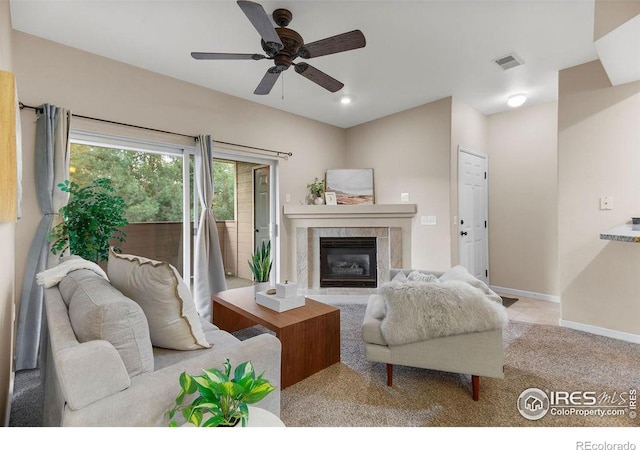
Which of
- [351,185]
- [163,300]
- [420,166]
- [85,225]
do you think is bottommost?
[163,300]

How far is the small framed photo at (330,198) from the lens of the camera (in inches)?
178

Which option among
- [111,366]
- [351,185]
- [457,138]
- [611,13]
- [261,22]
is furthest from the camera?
[351,185]

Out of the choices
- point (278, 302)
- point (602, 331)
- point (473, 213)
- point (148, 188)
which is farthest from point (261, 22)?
point (602, 331)

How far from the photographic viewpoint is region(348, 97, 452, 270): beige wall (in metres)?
3.82

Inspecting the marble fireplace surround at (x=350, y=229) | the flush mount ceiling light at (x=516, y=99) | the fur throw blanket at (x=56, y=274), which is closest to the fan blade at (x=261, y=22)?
the fur throw blanket at (x=56, y=274)

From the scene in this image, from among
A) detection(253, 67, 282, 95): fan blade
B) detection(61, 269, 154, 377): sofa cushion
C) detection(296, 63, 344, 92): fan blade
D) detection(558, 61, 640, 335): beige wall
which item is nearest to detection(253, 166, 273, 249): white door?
detection(253, 67, 282, 95): fan blade

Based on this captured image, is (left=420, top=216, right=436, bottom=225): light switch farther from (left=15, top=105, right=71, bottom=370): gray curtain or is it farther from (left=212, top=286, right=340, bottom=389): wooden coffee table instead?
(left=15, top=105, right=71, bottom=370): gray curtain

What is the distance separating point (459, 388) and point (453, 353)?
0.34m

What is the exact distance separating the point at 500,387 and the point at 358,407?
0.97 m

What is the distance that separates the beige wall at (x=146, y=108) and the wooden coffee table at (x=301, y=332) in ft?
6.26

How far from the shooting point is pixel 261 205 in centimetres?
434

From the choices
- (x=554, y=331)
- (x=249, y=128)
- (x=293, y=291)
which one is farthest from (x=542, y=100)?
(x=293, y=291)

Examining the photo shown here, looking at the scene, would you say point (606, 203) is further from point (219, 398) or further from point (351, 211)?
point (219, 398)

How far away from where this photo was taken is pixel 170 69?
→ 3.04 metres
